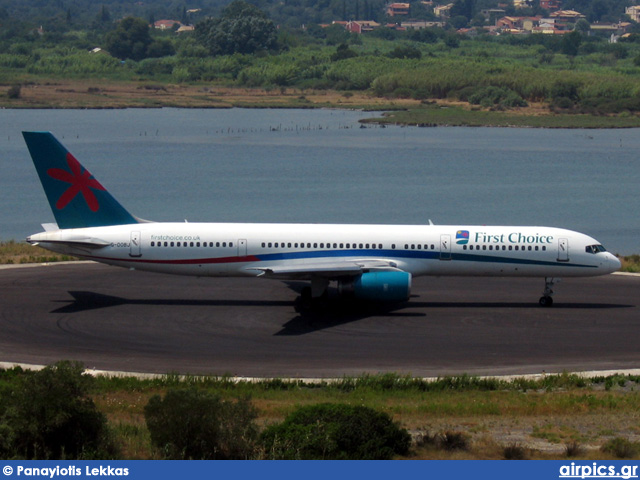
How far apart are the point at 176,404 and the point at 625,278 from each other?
36.4 meters

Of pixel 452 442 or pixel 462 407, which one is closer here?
pixel 452 442

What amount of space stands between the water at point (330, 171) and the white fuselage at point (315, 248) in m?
32.6

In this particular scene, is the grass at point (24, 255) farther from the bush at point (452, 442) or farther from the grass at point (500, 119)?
the grass at point (500, 119)

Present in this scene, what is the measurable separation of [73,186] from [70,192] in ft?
1.01

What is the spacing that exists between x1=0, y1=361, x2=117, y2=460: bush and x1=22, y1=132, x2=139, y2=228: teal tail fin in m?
23.0

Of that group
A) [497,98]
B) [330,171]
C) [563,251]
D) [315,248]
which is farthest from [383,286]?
[497,98]

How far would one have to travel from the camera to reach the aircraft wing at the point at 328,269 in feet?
142

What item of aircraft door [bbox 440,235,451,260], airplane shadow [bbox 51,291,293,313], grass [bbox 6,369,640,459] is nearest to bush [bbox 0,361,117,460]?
grass [bbox 6,369,640,459]

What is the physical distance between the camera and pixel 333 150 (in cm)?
13575

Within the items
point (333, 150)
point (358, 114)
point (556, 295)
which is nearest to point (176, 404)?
point (556, 295)

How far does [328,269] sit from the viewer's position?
143ft

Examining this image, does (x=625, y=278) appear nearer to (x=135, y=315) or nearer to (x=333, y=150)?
(x=135, y=315)

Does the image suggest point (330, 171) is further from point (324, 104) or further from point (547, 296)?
point (547, 296)

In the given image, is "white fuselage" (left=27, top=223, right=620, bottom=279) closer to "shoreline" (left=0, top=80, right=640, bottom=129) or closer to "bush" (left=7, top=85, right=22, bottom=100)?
"shoreline" (left=0, top=80, right=640, bottom=129)
